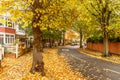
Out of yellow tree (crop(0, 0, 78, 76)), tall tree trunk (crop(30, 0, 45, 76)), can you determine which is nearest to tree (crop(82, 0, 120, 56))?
yellow tree (crop(0, 0, 78, 76))

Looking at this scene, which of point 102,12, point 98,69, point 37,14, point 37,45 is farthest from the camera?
point 102,12

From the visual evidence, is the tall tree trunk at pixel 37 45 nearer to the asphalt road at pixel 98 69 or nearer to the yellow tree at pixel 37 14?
the yellow tree at pixel 37 14

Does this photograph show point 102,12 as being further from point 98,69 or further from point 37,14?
point 37,14

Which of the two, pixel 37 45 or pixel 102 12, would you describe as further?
pixel 102 12

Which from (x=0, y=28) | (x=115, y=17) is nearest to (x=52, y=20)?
(x=115, y=17)

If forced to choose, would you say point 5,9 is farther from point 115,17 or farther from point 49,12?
point 115,17

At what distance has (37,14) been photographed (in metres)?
14.2

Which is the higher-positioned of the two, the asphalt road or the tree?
the tree

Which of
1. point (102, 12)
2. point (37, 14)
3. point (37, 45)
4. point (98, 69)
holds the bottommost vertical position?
point (98, 69)

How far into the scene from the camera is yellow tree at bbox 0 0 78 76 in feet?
→ 44.1

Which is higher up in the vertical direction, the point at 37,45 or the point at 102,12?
the point at 102,12

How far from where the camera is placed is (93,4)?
105ft

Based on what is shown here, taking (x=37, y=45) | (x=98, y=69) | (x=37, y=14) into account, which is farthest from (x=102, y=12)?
(x=37, y=14)

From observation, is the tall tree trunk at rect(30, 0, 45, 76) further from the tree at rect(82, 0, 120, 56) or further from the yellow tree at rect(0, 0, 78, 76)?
the tree at rect(82, 0, 120, 56)
